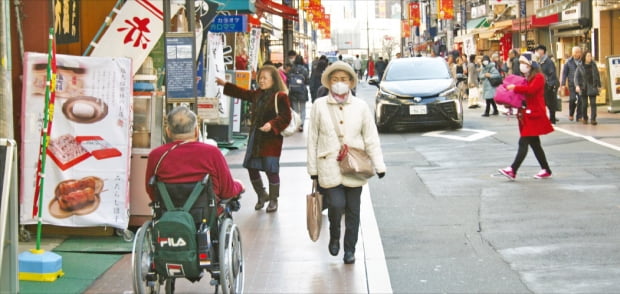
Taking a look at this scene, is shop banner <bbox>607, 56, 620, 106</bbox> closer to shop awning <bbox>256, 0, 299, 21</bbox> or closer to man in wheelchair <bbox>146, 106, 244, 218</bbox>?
shop awning <bbox>256, 0, 299, 21</bbox>

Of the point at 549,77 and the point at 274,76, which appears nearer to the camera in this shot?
the point at 274,76

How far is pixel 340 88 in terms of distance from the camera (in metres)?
8.12

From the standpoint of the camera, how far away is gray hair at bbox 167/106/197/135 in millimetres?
6676

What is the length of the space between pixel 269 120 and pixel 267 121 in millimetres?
29

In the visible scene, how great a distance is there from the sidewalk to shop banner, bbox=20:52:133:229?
0.71 m

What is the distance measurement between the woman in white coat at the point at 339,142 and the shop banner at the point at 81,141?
80.9 inches

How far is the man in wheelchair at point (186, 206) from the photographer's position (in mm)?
6285

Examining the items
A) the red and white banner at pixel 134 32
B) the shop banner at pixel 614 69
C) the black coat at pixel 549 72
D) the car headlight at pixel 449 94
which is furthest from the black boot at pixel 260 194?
the shop banner at pixel 614 69

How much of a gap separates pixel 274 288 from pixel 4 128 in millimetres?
2542

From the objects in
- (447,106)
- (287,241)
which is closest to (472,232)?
(287,241)

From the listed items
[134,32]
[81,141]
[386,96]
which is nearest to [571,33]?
[386,96]

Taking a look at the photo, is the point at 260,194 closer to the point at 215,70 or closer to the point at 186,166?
the point at 186,166

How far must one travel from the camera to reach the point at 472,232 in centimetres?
959

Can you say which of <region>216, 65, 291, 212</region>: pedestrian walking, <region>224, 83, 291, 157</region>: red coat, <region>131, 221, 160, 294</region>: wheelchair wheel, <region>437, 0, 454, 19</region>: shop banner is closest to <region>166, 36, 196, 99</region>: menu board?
<region>216, 65, 291, 212</region>: pedestrian walking
